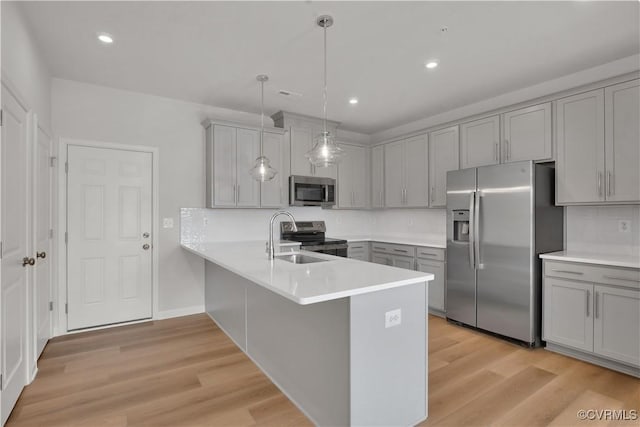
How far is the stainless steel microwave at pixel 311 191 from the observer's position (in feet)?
15.0

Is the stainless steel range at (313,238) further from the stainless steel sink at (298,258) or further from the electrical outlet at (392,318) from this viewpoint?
the electrical outlet at (392,318)

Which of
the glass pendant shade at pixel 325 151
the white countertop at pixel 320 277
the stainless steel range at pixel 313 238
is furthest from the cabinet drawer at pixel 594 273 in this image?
the stainless steel range at pixel 313 238

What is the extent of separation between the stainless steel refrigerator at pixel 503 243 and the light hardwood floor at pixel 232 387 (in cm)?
33

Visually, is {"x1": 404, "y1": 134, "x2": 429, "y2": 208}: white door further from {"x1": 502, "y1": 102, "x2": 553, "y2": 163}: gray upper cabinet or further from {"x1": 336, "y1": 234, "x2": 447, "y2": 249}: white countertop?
{"x1": 502, "y1": 102, "x2": 553, "y2": 163}: gray upper cabinet

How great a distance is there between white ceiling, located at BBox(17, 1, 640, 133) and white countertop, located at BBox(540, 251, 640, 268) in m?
1.77

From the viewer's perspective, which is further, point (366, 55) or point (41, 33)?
point (366, 55)

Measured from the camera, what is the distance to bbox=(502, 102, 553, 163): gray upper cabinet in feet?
10.9

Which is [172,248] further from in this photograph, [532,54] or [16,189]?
[532,54]

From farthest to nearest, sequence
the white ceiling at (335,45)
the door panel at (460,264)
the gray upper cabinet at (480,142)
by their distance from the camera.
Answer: the gray upper cabinet at (480,142) → the door panel at (460,264) → the white ceiling at (335,45)

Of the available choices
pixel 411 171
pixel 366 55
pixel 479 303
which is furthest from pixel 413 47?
pixel 479 303

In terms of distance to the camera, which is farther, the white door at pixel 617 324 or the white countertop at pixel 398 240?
the white countertop at pixel 398 240

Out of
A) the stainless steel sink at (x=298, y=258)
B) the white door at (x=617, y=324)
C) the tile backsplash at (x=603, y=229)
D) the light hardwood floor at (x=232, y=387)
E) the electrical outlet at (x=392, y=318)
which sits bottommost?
the light hardwood floor at (x=232, y=387)

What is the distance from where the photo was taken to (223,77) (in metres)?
3.40

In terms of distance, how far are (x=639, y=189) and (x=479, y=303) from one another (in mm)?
1677
